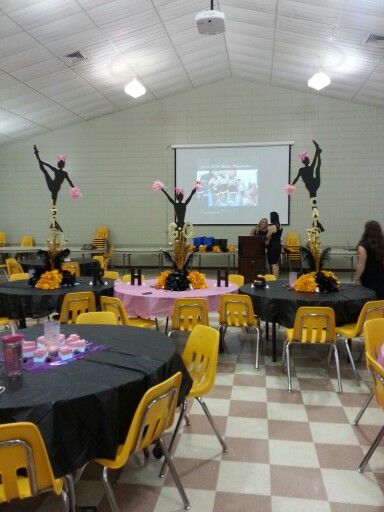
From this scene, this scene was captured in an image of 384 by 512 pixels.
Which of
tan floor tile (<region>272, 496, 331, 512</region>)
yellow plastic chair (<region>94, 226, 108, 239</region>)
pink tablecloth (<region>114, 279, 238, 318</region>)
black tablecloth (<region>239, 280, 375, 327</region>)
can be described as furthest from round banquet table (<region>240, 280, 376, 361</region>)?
yellow plastic chair (<region>94, 226, 108, 239</region>)

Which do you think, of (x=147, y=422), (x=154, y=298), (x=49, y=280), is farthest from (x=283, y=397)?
(x=49, y=280)

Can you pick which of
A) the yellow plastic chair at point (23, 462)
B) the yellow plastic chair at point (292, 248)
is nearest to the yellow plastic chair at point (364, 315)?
the yellow plastic chair at point (23, 462)

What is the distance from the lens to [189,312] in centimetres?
403

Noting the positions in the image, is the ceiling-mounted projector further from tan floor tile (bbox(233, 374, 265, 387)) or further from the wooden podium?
the wooden podium

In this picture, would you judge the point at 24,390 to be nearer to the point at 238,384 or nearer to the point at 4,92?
the point at 238,384

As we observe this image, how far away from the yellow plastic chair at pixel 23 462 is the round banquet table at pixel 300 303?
2698 millimetres

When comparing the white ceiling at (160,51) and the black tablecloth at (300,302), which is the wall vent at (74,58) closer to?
the white ceiling at (160,51)

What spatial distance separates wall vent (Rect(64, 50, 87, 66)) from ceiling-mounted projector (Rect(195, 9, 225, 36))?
10.4 ft

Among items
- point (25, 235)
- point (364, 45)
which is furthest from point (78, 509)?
point (25, 235)

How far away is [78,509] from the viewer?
2156 millimetres

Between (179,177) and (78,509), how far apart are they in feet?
30.2

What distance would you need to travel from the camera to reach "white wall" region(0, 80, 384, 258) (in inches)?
399

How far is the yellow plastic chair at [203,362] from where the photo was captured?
262 centimetres

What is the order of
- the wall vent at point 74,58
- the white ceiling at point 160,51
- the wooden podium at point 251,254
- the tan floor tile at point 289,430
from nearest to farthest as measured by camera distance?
the tan floor tile at point 289,430 < the white ceiling at point 160,51 < the wall vent at point 74,58 < the wooden podium at point 251,254
